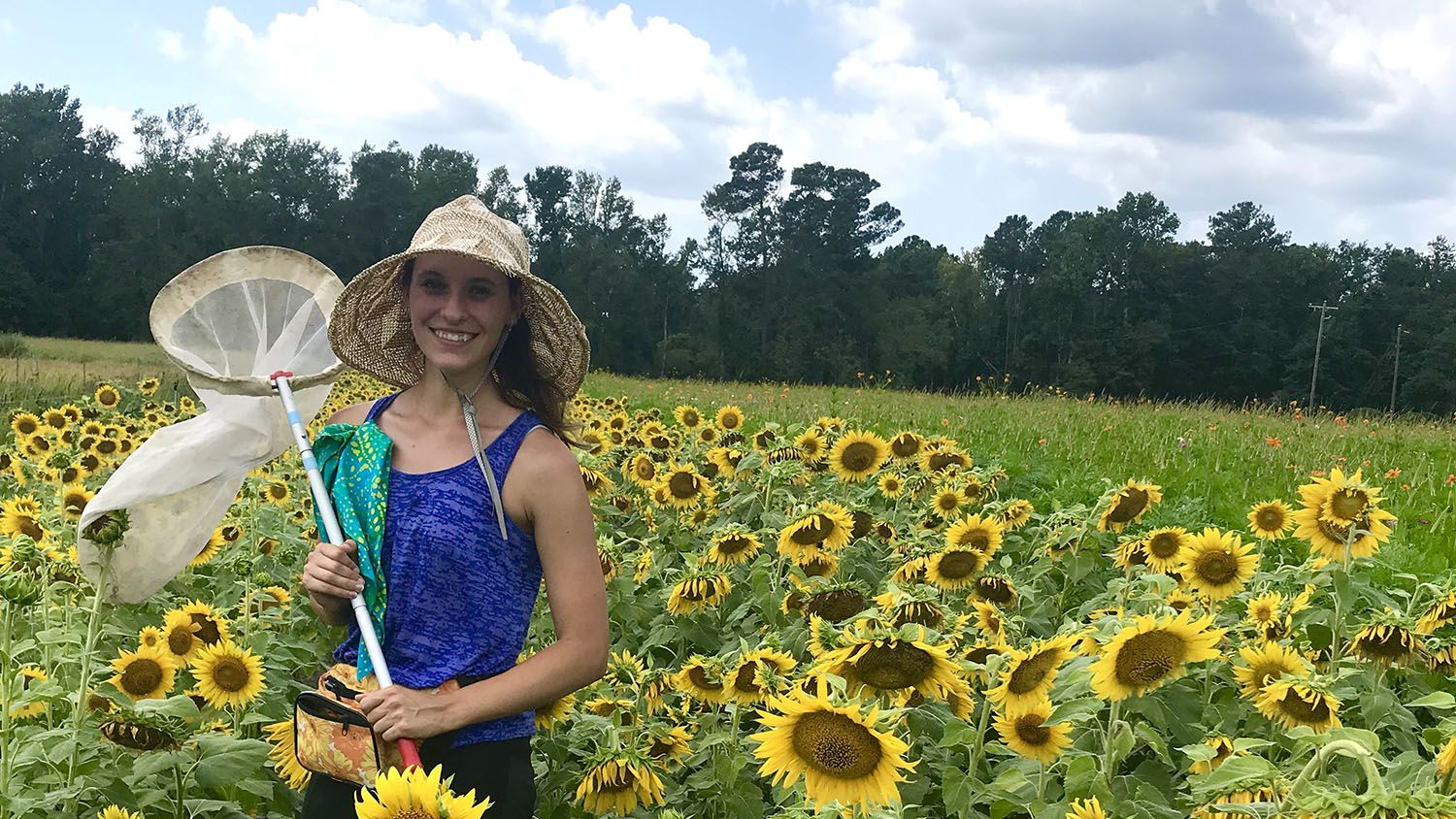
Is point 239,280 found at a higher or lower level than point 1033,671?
higher

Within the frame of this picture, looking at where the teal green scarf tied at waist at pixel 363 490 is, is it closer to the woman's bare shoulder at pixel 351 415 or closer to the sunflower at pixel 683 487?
the woman's bare shoulder at pixel 351 415

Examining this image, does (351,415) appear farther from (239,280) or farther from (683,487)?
(683,487)

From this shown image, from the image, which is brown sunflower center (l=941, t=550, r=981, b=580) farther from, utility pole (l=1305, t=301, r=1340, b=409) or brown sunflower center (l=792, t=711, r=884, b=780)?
utility pole (l=1305, t=301, r=1340, b=409)

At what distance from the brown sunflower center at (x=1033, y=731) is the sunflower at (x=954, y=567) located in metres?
1.22

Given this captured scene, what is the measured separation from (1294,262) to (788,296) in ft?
87.0

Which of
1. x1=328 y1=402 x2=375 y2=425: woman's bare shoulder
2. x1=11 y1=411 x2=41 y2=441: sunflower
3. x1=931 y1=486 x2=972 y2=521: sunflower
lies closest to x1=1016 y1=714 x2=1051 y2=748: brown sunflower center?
x1=328 y1=402 x2=375 y2=425: woman's bare shoulder

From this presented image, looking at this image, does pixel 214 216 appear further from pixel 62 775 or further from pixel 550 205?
pixel 62 775

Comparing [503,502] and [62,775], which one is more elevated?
[503,502]

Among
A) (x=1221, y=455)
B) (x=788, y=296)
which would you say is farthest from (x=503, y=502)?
(x=788, y=296)

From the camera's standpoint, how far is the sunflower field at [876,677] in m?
1.88

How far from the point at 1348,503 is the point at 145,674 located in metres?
3.29

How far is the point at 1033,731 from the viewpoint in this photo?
7.30 ft

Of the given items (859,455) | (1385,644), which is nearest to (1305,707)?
(1385,644)

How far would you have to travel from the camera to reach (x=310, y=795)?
2275mm
